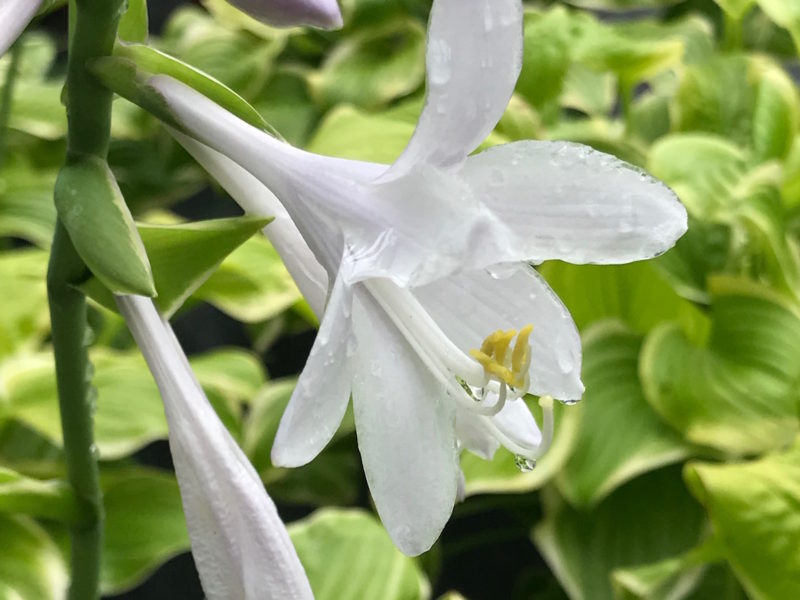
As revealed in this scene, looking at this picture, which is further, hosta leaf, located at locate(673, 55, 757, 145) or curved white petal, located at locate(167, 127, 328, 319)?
hosta leaf, located at locate(673, 55, 757, 145)

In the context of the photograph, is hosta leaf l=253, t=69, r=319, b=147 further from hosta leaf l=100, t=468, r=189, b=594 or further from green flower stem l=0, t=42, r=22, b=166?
hosta leaf l=100, t=468, r=189, b=594

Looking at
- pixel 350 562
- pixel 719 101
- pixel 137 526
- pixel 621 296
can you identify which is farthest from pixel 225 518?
pixel 719 101

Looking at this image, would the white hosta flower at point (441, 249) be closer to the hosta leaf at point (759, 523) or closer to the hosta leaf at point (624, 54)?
the hosta leaf at point (759, 523)

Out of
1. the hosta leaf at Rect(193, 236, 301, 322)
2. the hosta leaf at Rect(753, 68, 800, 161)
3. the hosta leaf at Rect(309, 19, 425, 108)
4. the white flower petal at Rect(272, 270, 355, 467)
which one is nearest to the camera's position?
the white flower petal at Rect(272, 270, 355, 467)

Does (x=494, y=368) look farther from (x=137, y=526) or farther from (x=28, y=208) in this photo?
(x=28, y=208)

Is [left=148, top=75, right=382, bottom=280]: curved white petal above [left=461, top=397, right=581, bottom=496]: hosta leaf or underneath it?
above

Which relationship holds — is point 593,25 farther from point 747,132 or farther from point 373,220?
point 373,220

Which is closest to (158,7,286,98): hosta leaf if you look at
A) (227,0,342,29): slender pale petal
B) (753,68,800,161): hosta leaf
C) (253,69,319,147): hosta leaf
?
(253,69,319,147): hosta leaf
